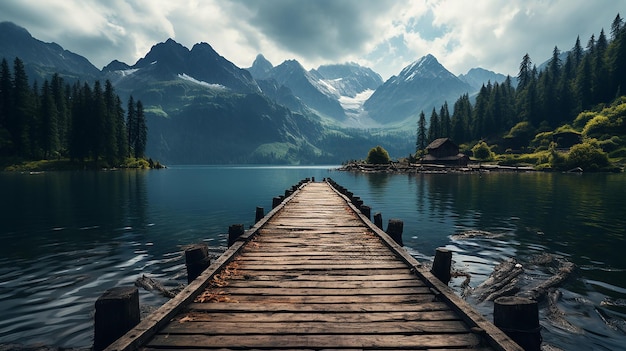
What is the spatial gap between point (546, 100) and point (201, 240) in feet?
481

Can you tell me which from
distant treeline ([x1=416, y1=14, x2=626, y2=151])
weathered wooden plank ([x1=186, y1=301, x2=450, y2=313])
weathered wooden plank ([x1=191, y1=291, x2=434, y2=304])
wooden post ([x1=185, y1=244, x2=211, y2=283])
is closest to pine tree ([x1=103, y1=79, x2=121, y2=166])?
wooden post ([x1=185, y1=244, x2=211, y2=283])

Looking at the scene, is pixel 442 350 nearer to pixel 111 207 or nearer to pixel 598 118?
pixel 111 207

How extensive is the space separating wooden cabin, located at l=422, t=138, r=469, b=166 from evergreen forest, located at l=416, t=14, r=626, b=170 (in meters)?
14.8

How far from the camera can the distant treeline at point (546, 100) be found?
114125 millimetres

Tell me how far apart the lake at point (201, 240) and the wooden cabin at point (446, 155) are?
69456mm

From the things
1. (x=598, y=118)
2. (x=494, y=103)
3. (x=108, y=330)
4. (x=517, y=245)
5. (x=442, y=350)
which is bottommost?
(x=517, y=245)

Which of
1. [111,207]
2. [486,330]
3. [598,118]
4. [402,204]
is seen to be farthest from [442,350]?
[598,118]

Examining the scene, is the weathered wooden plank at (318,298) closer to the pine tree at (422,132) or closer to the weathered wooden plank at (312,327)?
the weathered wooden plank at (312,327)

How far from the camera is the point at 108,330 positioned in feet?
14.5

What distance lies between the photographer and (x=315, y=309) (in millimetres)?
5852

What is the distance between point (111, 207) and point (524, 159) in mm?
114655

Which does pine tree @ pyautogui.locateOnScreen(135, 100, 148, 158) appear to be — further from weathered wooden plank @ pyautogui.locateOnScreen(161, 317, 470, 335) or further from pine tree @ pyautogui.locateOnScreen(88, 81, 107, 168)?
weathered wooden plank @ pyautogui.locateOnScreen(161, 317, 470, 335)

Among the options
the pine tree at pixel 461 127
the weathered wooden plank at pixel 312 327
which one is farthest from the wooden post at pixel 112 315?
the pine tree at pixel 461 127

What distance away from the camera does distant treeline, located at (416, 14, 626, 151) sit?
114125mm
